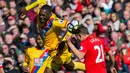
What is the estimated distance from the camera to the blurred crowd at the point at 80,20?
16170 mm

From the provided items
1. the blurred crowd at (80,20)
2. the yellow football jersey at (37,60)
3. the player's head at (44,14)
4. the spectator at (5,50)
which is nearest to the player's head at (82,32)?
the player's head at (44,14)

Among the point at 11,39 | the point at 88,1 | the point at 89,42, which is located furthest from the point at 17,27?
the point at 89,42

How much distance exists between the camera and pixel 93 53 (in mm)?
12547

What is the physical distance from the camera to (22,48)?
16875 millimetres

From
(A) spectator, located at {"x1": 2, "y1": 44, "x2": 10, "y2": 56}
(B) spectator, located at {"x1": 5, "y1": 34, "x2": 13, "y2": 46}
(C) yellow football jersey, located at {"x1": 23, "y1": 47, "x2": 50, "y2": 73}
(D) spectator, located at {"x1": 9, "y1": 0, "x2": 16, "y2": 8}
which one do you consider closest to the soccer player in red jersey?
(C) yellow football jersey, located at {"x1": 23, "y1": 47, "x2": 50, "y2": 73}

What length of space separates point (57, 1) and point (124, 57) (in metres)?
Answer: 3.80

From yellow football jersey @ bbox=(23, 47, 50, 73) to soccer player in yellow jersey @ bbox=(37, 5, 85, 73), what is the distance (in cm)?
19

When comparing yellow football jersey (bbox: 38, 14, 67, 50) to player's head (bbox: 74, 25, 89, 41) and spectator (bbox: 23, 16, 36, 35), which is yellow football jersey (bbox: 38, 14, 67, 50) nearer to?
player's head (bbox: 74, 25, 89, 41)

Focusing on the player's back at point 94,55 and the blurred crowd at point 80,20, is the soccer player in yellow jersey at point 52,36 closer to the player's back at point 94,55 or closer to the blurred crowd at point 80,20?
the player's back at point 94,55

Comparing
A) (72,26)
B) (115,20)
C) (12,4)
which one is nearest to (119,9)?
(115,20)

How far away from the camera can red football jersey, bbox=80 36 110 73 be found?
12.5 m

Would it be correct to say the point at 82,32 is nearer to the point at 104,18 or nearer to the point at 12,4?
the point at 104,18

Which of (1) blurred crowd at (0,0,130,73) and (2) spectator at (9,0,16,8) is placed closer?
(1) blurred crowd at (0,0,130,73)

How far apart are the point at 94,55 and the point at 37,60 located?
1.68 metres
